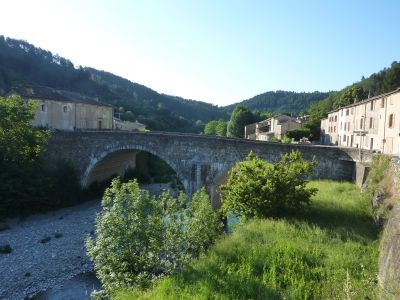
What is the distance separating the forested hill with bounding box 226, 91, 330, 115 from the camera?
521 feet

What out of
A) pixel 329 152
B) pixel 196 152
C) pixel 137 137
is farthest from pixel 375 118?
pixel 137 137

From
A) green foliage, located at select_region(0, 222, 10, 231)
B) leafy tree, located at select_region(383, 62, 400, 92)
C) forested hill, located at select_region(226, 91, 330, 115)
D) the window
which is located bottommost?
green foliage, located at select_region(0, 222, 10, 231)

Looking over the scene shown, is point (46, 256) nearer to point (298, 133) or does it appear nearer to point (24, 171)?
point (24, 171)

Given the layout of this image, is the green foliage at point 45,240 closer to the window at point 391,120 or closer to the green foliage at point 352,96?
the window at point 391,120

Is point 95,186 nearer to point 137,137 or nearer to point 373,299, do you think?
point 137,137

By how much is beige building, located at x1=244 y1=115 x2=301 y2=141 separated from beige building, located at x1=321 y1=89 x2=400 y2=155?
881 centimetres

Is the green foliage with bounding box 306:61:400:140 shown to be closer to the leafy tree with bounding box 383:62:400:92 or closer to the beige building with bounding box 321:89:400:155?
the leafy tree with bounding box 383:62:400:92

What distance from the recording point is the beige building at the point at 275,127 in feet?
174

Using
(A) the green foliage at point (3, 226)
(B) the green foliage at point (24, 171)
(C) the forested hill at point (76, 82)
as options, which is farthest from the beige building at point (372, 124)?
(C) the forested hill at point (76, 82)

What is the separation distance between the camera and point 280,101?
166875 millimetres

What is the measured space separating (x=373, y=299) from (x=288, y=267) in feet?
7.47

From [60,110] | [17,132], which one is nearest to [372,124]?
[60,110]

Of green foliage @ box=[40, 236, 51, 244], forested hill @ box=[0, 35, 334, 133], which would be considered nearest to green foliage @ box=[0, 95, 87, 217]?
green foliage @ box=[40, 236, 51, 244]

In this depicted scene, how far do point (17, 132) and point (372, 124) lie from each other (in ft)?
98.3
